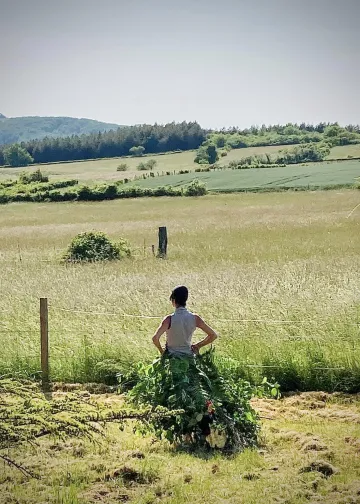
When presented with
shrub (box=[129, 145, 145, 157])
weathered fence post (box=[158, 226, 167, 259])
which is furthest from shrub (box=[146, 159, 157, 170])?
weathered fence post (box=[158, 226, 167, 259])

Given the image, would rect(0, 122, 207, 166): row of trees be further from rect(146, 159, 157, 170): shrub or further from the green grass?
the green grass

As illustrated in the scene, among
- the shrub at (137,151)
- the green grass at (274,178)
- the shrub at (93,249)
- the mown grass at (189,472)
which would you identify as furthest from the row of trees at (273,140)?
the mown grass at (189,472)

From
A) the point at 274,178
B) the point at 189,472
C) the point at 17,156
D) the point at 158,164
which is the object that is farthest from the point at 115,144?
the point at 189,472

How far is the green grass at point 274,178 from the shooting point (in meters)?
61.6

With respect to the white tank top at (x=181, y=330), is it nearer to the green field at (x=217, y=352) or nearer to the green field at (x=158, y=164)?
the green field at (x=217, y=352)

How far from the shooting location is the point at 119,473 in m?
6.14

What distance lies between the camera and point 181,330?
6.99 metres

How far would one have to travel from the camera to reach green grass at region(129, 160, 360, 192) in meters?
61.6

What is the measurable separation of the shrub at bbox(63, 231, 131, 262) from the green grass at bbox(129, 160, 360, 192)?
Answer: 38365 millimetres

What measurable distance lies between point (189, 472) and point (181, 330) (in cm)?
153

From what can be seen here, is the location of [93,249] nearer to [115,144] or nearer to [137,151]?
[137,151]

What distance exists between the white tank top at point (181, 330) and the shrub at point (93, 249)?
15789 mm

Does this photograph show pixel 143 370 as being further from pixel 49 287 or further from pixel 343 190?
pixel 343 190

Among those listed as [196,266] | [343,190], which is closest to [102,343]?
[196,266]
